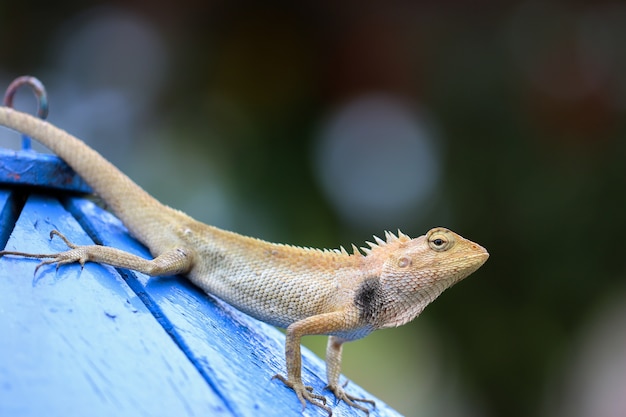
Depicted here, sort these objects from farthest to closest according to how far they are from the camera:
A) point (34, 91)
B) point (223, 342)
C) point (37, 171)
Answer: point (34, 91), point (37, 171), point (223, 342)

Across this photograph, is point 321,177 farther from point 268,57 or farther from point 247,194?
point 268,57

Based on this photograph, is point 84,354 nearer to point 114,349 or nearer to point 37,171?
point 114,349

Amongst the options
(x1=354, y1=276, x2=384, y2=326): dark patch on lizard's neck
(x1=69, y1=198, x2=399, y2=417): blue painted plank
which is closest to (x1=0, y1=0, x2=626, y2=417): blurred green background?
(x1=69, y1=198, x2=399, y2=417): blue painted plank

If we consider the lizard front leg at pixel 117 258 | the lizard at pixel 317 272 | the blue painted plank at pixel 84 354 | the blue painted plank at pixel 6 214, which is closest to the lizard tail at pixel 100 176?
the lizard at pixel 317 272

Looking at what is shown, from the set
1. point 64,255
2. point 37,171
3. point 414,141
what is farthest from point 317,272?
point 414,141

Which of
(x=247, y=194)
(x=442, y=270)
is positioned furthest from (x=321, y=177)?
(x=442, y=270)

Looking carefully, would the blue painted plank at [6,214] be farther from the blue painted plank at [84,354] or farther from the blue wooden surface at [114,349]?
the blue painted plank at [84,354]
